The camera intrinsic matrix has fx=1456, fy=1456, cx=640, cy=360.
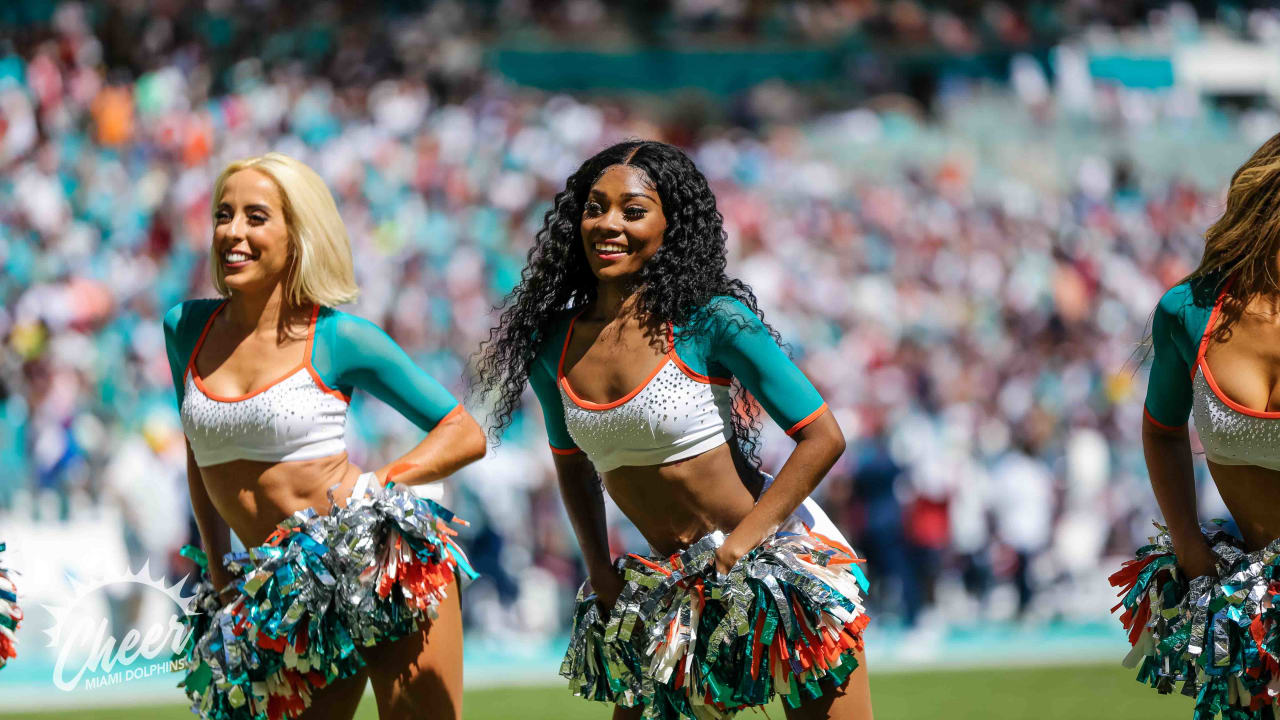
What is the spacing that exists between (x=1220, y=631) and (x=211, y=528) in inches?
96.5

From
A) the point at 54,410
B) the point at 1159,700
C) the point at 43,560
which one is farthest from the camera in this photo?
the point at 54,410

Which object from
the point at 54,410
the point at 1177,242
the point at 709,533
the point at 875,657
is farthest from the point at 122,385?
the point at 1177,242

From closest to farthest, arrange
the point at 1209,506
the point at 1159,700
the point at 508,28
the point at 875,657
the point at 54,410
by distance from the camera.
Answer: the point at 1159,700 → the point at 875,657 → the point at 54,410 → the point at 1209,506 → the point at 508,28

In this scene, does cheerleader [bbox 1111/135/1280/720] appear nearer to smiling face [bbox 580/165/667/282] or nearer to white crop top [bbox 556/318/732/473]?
white crop top [bbox 556/318/732/473]

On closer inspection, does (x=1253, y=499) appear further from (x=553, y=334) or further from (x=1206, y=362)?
(x=553, y=334)

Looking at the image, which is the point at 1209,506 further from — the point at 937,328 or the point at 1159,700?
the point at 1159,700

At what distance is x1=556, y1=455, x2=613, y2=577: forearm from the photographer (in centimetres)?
361

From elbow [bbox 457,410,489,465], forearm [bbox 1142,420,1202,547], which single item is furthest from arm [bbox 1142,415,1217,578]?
elbow [bbox 457,410,489,465]

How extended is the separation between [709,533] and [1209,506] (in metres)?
9.69

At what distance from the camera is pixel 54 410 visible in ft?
34.2

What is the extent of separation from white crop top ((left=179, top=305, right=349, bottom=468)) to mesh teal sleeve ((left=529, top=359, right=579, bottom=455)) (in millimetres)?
490

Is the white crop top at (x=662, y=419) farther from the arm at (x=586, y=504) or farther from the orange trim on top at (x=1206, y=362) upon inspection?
the orange trim on top at (x=1206, y=362)

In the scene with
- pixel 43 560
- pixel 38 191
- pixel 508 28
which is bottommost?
pixel 43 560

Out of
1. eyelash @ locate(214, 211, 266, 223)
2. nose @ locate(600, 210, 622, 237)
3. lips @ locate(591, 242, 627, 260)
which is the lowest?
lips @ locate(591, 242, 627, 260)
